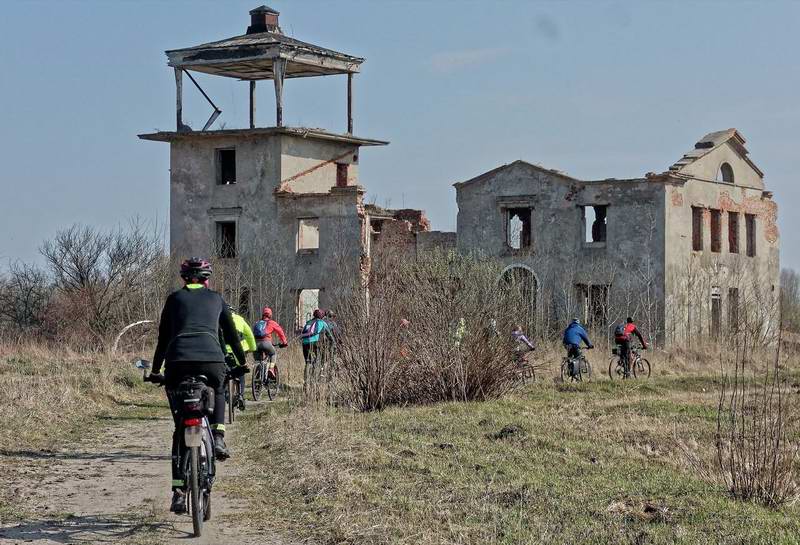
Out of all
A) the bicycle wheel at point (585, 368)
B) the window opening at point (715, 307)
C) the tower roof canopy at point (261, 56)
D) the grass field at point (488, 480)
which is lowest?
the grass field at point (488, 480)

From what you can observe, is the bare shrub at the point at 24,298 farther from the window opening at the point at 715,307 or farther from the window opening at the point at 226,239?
the window opening at the point at 715,307

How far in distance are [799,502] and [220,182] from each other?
133 ft

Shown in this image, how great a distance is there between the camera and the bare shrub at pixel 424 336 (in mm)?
19812

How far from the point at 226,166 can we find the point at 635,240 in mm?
17035

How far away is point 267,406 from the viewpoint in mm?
22109

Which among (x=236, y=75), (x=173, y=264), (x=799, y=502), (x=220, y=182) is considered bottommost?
(x=799, y=502)

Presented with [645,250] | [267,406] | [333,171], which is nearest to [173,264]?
[333,171]

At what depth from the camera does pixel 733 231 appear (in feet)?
164

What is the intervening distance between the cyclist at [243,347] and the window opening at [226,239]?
106 feet

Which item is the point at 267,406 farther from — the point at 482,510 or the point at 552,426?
the point at 482,510

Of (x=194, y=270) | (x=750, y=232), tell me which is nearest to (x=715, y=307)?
(x=750, y=232)

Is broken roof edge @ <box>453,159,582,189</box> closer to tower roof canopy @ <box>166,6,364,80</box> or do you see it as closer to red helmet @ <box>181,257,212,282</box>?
tower roof canopy @ <box>166,6,364,80</box>

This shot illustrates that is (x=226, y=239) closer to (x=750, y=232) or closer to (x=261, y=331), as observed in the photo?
(x=750, y=232)

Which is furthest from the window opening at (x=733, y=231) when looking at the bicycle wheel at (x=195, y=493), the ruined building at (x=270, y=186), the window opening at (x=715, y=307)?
the bicycle wheel at (x=195, y=493)
